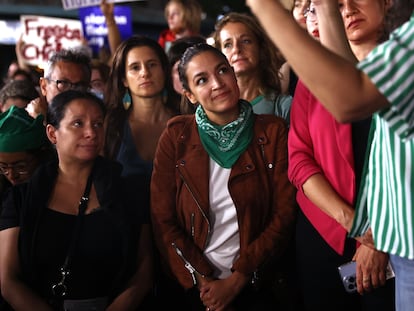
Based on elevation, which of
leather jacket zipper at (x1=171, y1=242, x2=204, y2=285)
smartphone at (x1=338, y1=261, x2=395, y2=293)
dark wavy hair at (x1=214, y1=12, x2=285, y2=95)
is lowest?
Result: leather jacket zipper at (x1=171, y1=242, x2=204, y2=285)

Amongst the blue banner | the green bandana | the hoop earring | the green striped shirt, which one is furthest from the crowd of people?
the blue banner

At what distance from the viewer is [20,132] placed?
3336 mm

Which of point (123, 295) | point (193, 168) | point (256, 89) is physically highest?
point (256, 89)

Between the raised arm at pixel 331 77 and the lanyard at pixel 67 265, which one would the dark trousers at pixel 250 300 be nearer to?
the lanyard at pixel 67 265

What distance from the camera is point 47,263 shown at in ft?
9.35

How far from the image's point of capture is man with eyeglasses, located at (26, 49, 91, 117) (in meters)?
3.98

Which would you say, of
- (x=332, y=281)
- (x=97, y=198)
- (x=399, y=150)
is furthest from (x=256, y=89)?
(x=399, y=150)

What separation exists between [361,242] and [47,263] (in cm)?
144

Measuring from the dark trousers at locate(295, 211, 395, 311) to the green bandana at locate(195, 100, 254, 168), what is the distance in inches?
19.5

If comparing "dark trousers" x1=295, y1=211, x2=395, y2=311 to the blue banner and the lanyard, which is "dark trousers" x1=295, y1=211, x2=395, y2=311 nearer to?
the lanyard

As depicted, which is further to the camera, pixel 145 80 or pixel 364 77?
pixel 145 80

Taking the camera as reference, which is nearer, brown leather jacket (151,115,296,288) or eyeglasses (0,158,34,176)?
brown leather jacket (151,115,296,288)

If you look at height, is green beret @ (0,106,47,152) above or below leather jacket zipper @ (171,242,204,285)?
above

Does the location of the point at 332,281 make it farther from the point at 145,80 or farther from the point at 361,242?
the point at 145,80
